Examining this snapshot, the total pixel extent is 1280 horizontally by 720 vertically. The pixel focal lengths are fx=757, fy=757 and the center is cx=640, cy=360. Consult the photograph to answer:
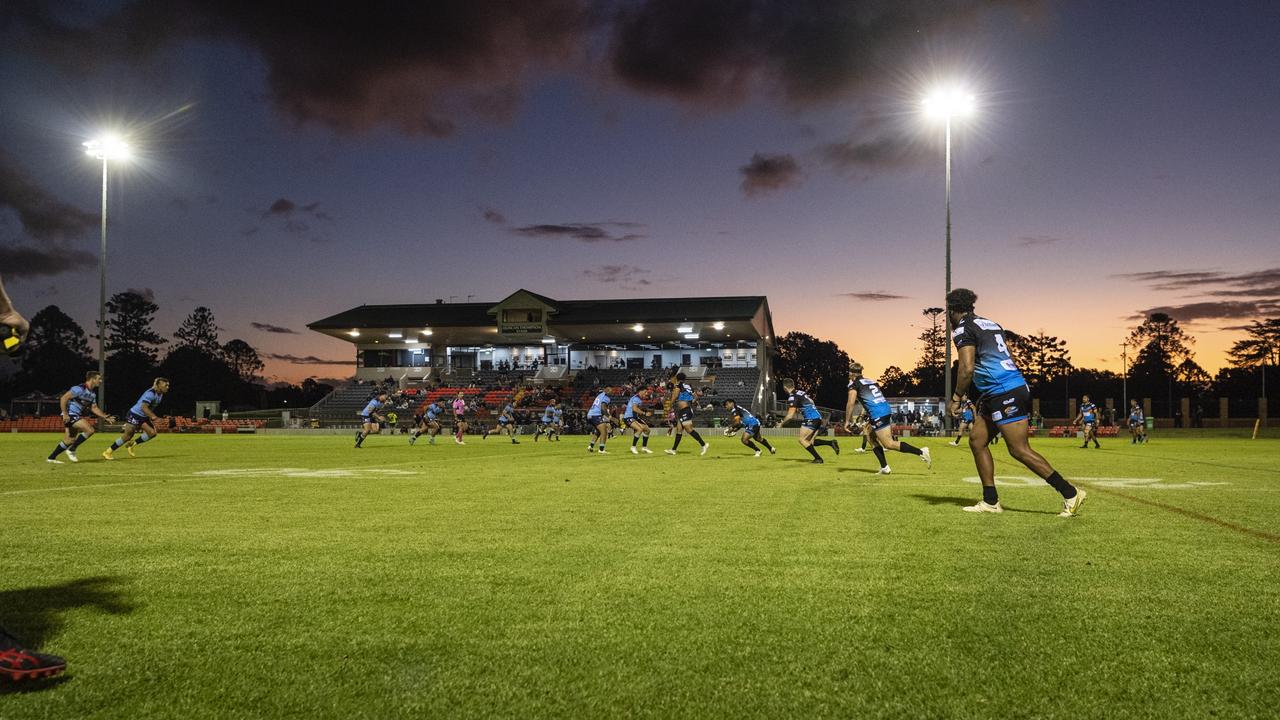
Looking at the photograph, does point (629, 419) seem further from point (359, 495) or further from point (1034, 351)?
point (1034, 351)

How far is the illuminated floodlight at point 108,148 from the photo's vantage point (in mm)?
41750

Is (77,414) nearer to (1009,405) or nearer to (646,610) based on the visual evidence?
(646,610)

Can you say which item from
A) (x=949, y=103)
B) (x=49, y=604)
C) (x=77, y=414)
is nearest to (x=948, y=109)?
(x=949, y=103)

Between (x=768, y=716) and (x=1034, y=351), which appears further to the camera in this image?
(x=1034, y=351)

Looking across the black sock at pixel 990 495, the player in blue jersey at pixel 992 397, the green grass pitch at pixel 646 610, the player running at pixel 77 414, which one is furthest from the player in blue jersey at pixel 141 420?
the black sock at pixel 990 495

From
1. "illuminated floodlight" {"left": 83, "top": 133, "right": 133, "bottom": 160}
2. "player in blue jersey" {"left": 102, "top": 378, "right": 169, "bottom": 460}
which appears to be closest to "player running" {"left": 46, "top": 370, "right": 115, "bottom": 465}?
"player in blue jersey" {"left": 102, "top": 378, "right": 169, "bottom": 460}

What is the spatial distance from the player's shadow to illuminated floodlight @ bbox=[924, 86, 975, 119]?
34069 mm

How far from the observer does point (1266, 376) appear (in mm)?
96000

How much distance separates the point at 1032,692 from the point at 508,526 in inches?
206

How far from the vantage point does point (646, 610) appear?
416 centimetres

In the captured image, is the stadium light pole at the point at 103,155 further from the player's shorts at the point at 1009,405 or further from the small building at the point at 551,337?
the player's shorts at the point at 1009,405

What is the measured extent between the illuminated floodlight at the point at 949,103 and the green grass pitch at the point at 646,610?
26.9 meters

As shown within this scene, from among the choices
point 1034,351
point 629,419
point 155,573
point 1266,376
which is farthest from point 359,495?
point 1034,351

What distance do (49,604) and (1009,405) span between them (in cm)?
824
